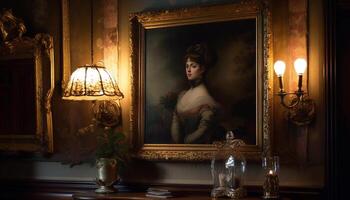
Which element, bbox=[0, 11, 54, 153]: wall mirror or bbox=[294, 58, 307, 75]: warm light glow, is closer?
bbox=[294, 58, 307, 75]: warm light glow

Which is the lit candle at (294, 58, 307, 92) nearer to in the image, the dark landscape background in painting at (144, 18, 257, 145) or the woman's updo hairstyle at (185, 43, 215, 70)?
the dark landscape background in painting at (144, 18, 257, 145)

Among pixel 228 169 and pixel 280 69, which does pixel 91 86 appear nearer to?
pixel 228 169

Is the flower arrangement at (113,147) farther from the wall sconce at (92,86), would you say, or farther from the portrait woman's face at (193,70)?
the portrait woman's face at (193,70)

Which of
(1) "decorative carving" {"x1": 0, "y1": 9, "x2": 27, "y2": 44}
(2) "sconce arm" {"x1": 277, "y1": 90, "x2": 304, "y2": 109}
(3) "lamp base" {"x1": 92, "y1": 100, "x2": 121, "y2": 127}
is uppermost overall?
(1) "decorative carving" {"x1": 0, "y1": 9, "x2": 27, "y2": 44}

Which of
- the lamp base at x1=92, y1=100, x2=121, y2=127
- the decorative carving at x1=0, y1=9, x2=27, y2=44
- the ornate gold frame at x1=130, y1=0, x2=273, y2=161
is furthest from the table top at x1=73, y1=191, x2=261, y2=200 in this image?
the decorative carving at x1=0, y1=9, x2=27, y2=44

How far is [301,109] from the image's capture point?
13.6ft

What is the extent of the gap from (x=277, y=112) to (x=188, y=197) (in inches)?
36.1

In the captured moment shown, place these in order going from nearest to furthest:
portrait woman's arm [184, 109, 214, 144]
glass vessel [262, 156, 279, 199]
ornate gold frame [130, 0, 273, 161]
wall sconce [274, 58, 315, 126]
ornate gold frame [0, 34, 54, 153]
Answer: glass vessel [262, 156, 279, 199], wall sconce [274, 58, 315, 126], ornate gold frame [130, 0, 273, 161], portrait woman's arm [184, 109, 214, 144], ornate gold frame [0, 34, 54, 153]

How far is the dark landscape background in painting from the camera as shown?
433cm

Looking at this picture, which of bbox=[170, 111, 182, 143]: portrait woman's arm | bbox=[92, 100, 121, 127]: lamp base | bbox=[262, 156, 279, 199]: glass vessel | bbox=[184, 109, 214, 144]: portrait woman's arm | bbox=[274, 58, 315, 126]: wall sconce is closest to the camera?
bbox=[262, 156, 279, 199]: glass vessel

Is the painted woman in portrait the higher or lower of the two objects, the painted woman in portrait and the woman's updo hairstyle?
the lower

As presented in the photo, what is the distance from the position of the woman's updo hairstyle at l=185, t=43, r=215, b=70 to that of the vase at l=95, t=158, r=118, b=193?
3.34 ft

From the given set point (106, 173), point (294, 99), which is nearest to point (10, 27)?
point (106, 173)

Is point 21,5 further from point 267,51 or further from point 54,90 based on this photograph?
point 267,51
